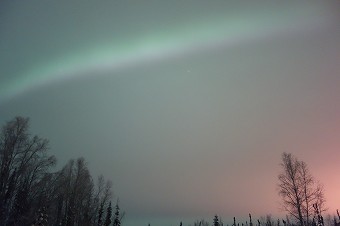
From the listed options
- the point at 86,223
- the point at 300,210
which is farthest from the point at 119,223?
the point at 300,210

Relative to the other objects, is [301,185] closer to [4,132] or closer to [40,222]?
[40,222]

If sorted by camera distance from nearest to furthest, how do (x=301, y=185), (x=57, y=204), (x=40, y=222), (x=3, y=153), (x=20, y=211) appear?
(x=40, y=222) < (x=301, y=185) < (x=3, y=153) < (x=20, y=211) < (x=57, y=204)

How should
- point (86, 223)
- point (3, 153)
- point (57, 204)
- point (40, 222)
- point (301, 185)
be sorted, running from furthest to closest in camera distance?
point (57, 204), point (86, 223), point (3, 153), point (301, 185), point (40, 222)

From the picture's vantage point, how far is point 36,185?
4234cm

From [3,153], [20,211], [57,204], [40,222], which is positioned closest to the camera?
[40,222]

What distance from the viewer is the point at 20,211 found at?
132 ft

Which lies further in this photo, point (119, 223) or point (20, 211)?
point (119, 223)

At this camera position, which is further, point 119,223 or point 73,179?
point 119,223

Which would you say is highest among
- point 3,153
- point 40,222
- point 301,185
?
point 3,153

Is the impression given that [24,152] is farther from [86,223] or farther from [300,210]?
[300,210]

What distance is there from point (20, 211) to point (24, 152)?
926 cm

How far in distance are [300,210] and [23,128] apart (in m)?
35.4

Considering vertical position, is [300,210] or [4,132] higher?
[4,132]

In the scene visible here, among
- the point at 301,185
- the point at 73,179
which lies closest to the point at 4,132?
the point at 73,179
